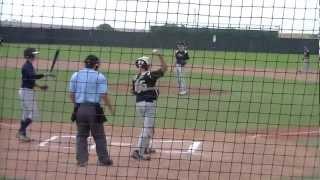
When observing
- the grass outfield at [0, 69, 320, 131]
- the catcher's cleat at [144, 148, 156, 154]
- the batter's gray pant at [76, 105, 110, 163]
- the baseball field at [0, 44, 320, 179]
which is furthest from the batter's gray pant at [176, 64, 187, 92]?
the batter's gray pant at [76, 105, 110, 163]

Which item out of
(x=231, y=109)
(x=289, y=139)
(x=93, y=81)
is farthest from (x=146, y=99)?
(x=231, y=109)

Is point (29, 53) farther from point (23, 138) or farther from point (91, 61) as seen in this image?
point (91, 61)

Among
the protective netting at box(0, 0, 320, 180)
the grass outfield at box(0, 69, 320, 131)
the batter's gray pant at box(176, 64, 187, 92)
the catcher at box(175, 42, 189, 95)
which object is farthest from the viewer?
the batter's gray pant at box(176, 64, 187, 92)

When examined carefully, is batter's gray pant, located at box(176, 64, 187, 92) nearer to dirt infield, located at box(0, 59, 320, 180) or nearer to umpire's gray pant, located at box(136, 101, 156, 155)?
dirt infield, located at box(0, 59, 320, 180)

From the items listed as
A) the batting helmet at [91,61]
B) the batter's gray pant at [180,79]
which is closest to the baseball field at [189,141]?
the batting helmet at [91,61]

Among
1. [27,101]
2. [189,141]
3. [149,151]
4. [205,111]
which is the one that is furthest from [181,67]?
[149,151]

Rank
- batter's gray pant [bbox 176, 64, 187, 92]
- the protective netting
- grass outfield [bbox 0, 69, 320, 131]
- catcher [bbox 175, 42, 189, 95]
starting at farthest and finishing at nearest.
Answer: batter's gray pant [bbox 176, 64, 187, 92] < catcher [bbox 175, 42, 189, 95] < grass outfield [bbox 0, 69, 320, 131] < the protective netting

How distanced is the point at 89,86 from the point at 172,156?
6.17ft

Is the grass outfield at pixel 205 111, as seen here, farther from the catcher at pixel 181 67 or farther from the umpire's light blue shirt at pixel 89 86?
the umpire's light blue shirt at pixel 89 86

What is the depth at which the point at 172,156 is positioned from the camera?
9977 mm

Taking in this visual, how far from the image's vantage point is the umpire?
899cm

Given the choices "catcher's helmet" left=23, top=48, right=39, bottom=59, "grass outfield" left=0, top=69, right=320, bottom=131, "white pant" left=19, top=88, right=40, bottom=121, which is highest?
"catcher's helmet" left=23, top=48, right=39, bottom=59

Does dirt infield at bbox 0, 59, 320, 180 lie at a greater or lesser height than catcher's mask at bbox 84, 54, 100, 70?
lesser

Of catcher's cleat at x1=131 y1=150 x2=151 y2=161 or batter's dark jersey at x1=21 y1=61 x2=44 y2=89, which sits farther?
batter's dark jersey at x1=21 y1=61 x2=44 y2=89
